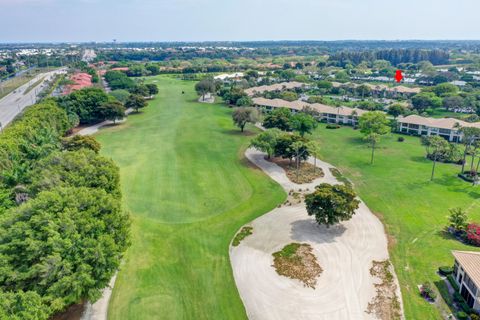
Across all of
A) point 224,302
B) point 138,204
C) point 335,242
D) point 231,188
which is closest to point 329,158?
point 231,188

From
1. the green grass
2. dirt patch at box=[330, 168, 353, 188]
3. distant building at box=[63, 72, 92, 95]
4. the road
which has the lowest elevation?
dirt patch at box=[330, 168, 353, 188]

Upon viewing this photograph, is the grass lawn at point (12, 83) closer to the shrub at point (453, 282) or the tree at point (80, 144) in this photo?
the tree at point (80, 144)

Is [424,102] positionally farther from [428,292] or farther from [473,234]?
[428,292]

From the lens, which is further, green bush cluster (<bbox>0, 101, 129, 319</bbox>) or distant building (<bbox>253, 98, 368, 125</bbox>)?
distant building (<bbox>253, 98, 368, 125</bbox>)

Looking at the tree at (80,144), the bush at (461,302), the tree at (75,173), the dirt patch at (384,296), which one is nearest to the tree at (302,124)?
the tree at (80,144)

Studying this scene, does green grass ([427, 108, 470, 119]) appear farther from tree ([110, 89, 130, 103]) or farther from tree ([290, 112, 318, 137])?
tree ([110, 89, 130, 103])

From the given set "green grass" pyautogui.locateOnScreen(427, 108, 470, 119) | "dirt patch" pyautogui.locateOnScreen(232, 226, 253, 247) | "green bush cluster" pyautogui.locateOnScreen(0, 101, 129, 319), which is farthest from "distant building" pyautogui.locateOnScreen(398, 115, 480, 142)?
"green bush cluster" pyautogui.locateOnScreen(0, 101, 129, 319)
